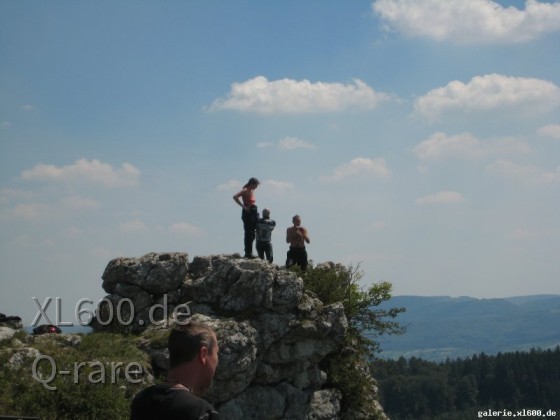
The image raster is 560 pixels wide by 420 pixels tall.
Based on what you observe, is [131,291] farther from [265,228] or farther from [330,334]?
[330,334]

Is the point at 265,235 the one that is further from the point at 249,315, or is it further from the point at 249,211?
the point at 249,315

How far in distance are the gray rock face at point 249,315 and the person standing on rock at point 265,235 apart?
1.68m

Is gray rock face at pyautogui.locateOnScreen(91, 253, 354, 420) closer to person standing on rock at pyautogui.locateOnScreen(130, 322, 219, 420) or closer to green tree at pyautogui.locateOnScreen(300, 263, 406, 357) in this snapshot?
green tree at pyautogui.locateOnScreen(300, 263, 406, 357)

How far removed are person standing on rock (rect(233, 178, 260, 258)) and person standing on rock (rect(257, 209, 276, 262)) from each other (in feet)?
1.13

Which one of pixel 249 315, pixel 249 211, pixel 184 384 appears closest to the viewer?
pixel 184 384

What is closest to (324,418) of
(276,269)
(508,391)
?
(276,269)

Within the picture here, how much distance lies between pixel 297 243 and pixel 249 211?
8.73 ft

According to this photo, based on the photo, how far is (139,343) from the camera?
20734mm

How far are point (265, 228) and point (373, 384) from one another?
27.1 feet

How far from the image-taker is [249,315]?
23125 mm

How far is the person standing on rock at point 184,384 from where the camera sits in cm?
537

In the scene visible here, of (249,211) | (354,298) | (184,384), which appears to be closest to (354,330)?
(354,298)

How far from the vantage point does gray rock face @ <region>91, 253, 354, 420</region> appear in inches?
884

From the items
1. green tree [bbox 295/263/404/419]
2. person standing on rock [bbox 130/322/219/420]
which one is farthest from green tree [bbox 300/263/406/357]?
person standing on rock [bbox 130/322/219/420]
